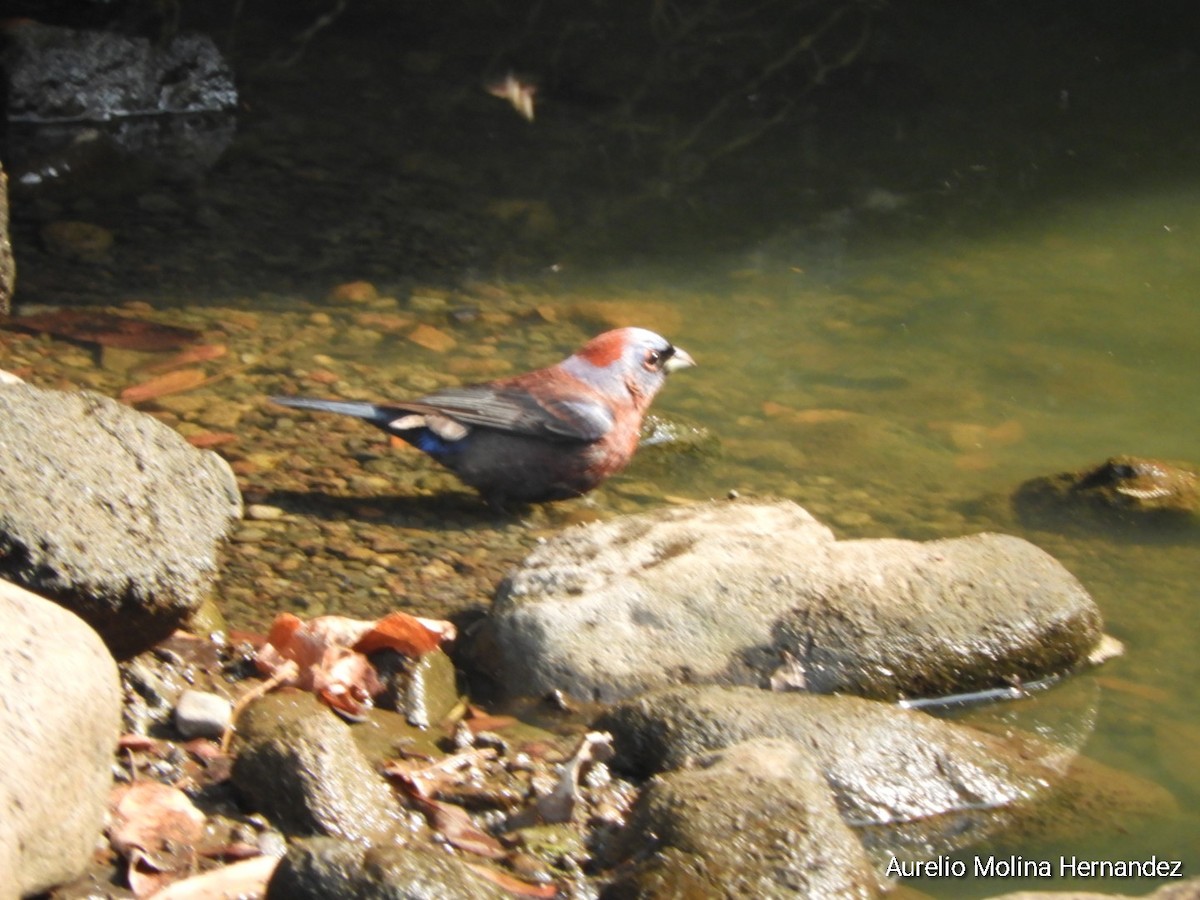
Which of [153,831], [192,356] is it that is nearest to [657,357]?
[192,356]

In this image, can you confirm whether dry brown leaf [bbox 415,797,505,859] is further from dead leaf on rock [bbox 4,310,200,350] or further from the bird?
dead leaf on rock [bbox 4,310,200,350]

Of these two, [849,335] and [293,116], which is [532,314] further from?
[293,116]

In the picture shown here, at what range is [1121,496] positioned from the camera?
585 cm

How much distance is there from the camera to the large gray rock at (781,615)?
14.2ft

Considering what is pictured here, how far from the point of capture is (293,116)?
9844mm

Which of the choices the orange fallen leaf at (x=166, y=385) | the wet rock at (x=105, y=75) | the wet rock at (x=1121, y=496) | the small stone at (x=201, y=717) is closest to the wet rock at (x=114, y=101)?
the wet rock at (x=105, y=75)

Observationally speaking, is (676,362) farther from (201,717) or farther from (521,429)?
(201,717)

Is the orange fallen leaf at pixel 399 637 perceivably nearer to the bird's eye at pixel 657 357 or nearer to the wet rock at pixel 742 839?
the wet rock at pixel 742 839

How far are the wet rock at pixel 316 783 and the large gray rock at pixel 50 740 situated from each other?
0.40m

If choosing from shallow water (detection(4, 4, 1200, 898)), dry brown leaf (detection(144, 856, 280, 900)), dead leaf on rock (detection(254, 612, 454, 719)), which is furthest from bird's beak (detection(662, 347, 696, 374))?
dry brown leaf (detection(144, 856, 280, 900))

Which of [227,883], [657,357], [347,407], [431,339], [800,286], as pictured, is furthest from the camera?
[800,286]

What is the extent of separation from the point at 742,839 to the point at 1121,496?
10.4 ft

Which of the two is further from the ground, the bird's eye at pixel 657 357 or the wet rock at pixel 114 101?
the wet rock at pixel 114 101

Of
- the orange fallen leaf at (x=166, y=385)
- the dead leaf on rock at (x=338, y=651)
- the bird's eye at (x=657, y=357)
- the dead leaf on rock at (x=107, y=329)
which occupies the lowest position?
the dead leaf on rock at (x=338, y=651)
